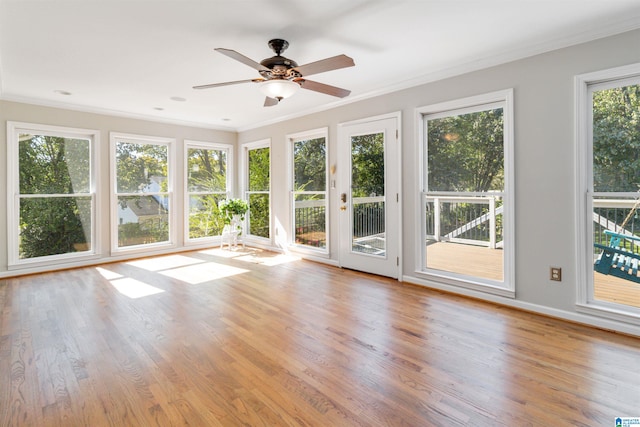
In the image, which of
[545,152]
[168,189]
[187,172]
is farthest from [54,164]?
[545,152]

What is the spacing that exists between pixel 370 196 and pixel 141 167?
4107 millimetres

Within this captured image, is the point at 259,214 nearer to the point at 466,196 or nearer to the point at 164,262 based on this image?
the point at 164,262

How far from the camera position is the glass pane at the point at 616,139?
8.80ft

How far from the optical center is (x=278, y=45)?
2859 millimetres

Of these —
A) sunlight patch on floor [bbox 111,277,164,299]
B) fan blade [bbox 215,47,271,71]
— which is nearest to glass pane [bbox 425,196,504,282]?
fan blade [bbox 215,47,271,71]

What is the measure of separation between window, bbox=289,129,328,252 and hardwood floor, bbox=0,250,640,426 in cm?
187

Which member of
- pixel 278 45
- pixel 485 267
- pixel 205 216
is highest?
pixel 278 45

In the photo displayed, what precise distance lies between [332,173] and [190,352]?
3.33 m

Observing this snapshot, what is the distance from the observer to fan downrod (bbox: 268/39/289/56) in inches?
111

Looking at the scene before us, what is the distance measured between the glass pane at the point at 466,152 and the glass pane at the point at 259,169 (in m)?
3.41

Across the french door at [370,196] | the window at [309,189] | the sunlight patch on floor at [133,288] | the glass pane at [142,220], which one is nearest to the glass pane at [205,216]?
the glass pane at [142,220]

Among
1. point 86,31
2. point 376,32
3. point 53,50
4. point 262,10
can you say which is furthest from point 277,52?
point 53,50

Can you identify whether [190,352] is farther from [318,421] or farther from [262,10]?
[262,10]

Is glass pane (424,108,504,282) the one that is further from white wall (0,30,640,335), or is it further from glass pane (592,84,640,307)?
glass pane (592,84,640,307)
